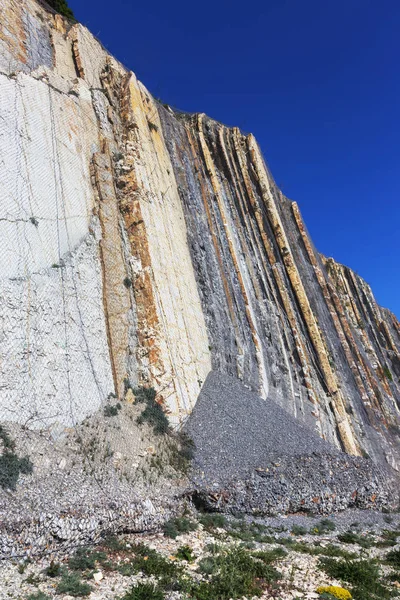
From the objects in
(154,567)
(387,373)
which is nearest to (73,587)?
(154,567)

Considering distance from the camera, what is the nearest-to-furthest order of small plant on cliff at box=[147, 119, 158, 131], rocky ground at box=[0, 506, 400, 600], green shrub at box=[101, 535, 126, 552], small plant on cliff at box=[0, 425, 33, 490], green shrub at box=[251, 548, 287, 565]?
rocky ground at box=[0, 506, 400, 600] → small plant on cliff at box=[0, 425, 33, 490] → green shrub at box=[101, 535, 126, 552] → green shrub at box=[251, 548, 287, 565] → small plant on cliff at box=[147, 119, 158, 131]

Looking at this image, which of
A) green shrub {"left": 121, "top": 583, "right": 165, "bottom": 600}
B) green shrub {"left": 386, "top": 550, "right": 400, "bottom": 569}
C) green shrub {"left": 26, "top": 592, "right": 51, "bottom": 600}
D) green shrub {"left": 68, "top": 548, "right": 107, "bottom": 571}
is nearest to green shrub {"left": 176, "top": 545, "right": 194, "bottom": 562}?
green shrub {"left": 68, "top": 548, "right": 107, "bottom": 571}

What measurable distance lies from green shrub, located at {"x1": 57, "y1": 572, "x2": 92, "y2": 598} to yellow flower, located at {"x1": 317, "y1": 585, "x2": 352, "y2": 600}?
395 cm

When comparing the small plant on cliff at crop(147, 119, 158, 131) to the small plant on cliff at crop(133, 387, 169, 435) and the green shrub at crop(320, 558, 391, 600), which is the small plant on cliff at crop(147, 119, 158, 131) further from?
the green shrub at crop(320, 558, 391, 600)

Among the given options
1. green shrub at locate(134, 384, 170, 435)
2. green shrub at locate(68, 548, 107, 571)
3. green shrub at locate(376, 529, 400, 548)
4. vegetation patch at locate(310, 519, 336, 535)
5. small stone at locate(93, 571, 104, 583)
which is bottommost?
green shrub at locate(376, 529, 400, 548)

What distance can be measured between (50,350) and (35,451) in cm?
262

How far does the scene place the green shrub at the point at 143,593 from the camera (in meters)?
6.26

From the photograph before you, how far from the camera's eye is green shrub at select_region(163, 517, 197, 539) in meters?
9.26

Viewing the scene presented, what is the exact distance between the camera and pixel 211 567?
25.1 feet

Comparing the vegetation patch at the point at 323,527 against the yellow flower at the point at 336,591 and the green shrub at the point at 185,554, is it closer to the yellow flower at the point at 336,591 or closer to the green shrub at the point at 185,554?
the yellow flower at the point at 336,591

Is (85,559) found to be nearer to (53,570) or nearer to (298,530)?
(53,570)

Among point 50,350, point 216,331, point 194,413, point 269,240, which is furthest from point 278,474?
point 269,240

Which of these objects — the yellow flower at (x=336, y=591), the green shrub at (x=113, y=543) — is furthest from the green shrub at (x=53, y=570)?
the yellow flower at (x=336, y=591)

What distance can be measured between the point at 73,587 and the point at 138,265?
33.4 ft
